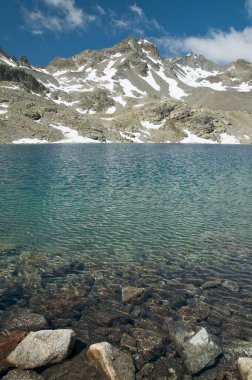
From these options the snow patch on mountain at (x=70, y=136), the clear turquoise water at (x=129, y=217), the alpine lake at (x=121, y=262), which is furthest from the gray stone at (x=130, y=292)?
the snow patch on mountain at (x=70, y=136)

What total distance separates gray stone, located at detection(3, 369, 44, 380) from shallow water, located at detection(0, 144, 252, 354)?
11.5 feet

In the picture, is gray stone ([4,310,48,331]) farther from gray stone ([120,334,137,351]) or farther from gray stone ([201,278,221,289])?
gray stone ([201,278,221,289])

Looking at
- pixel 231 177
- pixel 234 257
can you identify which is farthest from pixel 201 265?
pixel 231 177

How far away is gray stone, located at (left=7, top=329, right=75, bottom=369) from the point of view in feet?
39.5

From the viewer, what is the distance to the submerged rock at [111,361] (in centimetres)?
1184

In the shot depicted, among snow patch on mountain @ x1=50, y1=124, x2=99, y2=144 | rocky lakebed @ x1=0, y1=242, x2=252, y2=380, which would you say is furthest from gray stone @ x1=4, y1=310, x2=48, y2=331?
snow patch on mountain @ x1=50, y1=124, x2=99, y2=144

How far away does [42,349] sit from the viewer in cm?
1227

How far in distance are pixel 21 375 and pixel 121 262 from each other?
10974mm

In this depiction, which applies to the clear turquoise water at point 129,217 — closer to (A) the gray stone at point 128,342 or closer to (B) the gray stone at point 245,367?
(A) the gray stone at point 128,342

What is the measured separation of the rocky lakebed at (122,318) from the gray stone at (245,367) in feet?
0.10

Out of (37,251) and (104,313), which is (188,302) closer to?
(104,313)

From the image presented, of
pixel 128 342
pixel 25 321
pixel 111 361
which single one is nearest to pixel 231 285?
pixel 128 342

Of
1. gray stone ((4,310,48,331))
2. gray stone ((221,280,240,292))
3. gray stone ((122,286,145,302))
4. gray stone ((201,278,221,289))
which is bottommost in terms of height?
gray stone ((4,310,48,331))

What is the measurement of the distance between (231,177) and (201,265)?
41.9 meters
